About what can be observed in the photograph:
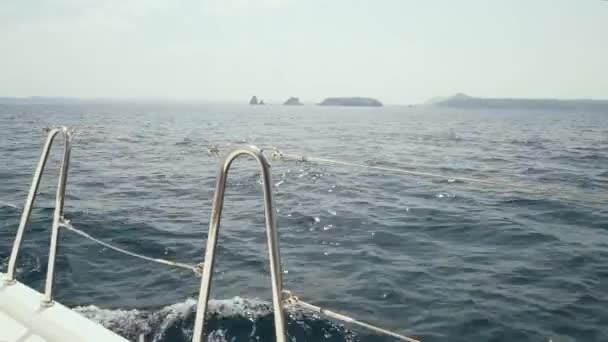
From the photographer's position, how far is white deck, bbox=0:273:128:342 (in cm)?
268

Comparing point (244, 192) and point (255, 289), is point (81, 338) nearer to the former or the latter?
point (255, 289)

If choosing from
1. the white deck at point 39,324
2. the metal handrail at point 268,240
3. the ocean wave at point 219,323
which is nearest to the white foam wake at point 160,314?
the ocean wave at point 219,323

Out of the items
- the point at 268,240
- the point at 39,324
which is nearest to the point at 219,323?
the point at 39,324

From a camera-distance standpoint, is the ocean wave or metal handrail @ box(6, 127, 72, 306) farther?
the ocean wave

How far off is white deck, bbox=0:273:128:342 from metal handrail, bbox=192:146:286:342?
85cm

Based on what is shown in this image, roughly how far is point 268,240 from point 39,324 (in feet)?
5.82

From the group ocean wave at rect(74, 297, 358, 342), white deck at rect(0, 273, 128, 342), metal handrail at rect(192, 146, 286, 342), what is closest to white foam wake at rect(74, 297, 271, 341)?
ocean wave at rect(74, 297, 358, 342)

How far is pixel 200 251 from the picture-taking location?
7.94 meters

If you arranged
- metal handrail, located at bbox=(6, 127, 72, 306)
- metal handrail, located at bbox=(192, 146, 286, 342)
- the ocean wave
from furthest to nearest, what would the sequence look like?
the ocean wave < metal handrail, located at bbox=(6, 127, 72, 306) < metal handrail, located at bbox=(192, 146, 286, 342)

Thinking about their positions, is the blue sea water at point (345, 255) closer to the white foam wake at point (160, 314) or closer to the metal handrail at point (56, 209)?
the white foam wake at point (160, 314)

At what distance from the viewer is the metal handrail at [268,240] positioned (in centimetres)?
204

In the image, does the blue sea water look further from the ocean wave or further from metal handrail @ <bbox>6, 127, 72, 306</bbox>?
metal handrail @ <bbox>6, 127, 72, 306</bbox>

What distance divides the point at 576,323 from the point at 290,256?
427 cm

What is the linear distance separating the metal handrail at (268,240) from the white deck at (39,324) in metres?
0.85
